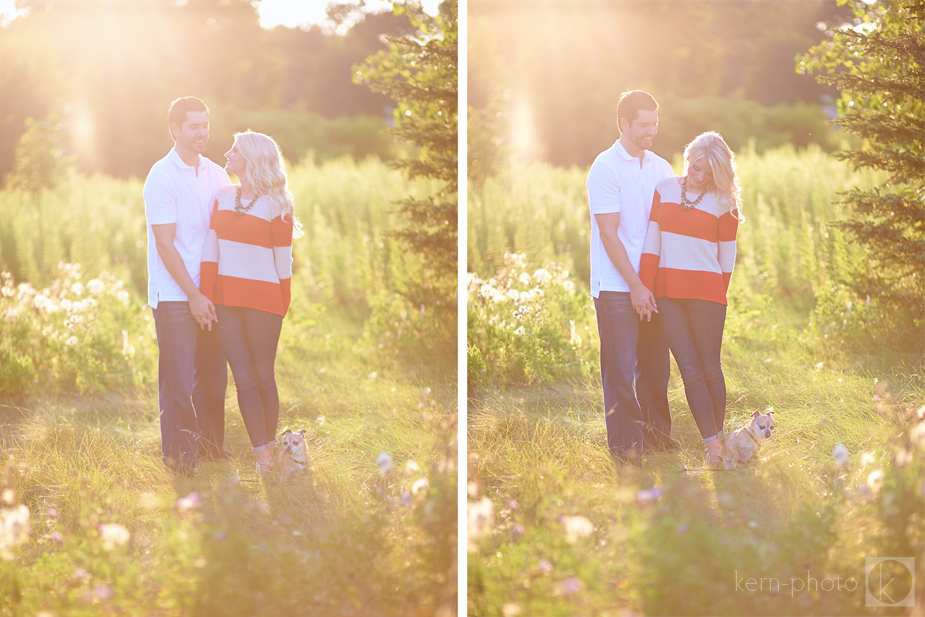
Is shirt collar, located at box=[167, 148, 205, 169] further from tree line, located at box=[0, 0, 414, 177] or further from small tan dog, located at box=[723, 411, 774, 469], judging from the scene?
small tan dog, located at box=[723, 411, 774, 469]

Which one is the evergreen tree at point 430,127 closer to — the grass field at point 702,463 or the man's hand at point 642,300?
the grass field at point 702,463

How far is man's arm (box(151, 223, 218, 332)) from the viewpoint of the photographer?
10.0 ft

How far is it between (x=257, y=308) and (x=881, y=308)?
3192mm

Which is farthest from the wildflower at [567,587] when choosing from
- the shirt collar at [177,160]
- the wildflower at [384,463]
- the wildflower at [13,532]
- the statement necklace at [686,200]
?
the shirt collar at [177,160]

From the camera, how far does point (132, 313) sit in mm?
4961

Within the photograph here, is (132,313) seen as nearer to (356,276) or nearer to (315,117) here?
(356,276)

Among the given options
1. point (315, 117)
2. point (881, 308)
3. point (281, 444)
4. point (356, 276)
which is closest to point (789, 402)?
point (881, 308)

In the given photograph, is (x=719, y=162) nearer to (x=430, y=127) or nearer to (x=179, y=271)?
(x=430, y=127)

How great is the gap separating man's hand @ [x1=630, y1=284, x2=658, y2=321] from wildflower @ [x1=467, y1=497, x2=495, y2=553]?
3.70 feet

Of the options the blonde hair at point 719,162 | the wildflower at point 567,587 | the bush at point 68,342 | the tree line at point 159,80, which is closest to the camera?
the wildflower at point 567,587

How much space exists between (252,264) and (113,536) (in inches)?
53.9

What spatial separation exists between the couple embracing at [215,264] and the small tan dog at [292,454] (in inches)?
4.2

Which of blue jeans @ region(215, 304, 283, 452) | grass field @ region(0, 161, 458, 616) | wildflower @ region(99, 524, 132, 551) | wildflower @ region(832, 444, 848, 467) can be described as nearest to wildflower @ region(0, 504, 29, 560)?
grass field @ region(0, 161, 458, 616)

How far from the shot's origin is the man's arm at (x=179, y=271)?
3.06 meters
